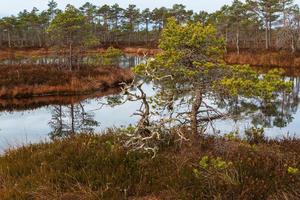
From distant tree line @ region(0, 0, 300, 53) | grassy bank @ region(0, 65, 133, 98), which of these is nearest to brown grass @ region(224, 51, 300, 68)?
distant tree line @ region(0, 0, 300, 53)

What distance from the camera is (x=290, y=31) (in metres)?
44.0

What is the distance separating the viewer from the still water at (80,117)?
16.0 meters

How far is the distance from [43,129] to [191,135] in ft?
37.2

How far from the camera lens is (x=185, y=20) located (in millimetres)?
64812

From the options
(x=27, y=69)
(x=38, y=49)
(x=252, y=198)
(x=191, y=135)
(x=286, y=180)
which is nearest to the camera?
(x=252, y=198)

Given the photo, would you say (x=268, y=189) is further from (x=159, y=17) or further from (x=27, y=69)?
(x=159, y=17)

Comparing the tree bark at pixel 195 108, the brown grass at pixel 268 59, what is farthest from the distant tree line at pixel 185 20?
the tree bark at pixel 195 108

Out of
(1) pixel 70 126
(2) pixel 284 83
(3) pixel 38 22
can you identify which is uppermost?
(3) pixel 38 22

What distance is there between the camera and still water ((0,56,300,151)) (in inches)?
631

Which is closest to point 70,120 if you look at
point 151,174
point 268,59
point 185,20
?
point 151,174

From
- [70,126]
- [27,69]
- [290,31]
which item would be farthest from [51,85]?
[290,31]

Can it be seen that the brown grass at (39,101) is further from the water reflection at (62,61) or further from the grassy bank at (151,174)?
the grassy bank at (151,174)

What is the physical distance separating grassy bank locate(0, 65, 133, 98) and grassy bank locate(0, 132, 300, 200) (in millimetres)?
19215

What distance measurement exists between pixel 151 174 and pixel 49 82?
73.5ft
